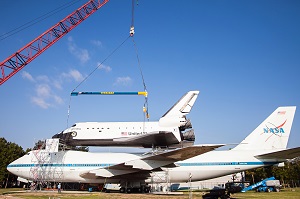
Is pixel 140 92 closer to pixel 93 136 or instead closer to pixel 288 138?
pixel 93 136

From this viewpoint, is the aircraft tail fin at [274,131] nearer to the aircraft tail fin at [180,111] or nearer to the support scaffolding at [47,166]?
the aircraft tail fin at [180,111]

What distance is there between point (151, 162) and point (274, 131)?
14.6 meters

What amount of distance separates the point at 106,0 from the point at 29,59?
50.5 feet

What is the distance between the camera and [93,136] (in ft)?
91.9

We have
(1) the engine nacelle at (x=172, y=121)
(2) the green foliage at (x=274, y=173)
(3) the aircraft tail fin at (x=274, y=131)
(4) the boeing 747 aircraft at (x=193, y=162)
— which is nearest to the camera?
(4) the boeing 747 aircraft at (x=193, y=162)

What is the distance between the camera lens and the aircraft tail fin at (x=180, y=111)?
95.6 feet

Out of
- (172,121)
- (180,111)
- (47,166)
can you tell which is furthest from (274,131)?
(47,166)

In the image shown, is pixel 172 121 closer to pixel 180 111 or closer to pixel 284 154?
pixel 180 111

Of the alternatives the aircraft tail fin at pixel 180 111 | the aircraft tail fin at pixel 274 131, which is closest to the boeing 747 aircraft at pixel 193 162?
the aircraft tail fin at pixel 274 131

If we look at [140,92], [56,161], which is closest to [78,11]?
[140,92]

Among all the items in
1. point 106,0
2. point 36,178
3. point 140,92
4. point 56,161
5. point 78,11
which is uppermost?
point 106,0

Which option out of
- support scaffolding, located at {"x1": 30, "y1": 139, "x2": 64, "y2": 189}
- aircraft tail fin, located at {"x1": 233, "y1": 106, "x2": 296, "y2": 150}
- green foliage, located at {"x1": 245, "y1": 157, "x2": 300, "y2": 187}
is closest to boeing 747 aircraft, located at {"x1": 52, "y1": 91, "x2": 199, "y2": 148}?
support scaffolding, located at {"x1": 30, "y1": 139, "x2": 64, "y2": 189}

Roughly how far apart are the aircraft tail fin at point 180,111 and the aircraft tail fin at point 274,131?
758cm

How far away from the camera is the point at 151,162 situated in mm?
21016
